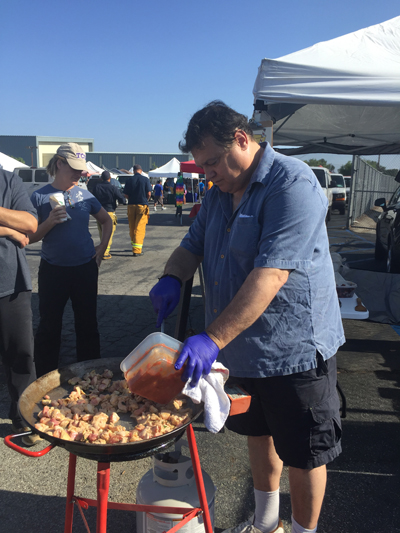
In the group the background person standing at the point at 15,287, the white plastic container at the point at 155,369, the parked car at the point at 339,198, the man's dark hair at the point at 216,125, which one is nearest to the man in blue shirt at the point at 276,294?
the man's dark hair at the point at 216,125

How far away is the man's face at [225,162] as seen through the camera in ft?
6.10

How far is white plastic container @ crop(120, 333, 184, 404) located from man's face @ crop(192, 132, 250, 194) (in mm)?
777

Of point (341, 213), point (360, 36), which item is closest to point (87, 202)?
point (360, 36)

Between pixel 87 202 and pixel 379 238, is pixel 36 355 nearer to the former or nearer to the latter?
pixel 87 202

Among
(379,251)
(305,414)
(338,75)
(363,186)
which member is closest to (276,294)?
(305,414)

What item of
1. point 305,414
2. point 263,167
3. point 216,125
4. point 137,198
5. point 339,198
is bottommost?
point 339,198

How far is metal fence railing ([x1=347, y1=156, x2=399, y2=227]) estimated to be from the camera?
50.0ft

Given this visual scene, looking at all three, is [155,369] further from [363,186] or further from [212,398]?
[363,186]

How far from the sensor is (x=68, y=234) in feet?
11.8

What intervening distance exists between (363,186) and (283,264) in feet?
55.7

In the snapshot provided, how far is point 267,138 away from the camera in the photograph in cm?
441

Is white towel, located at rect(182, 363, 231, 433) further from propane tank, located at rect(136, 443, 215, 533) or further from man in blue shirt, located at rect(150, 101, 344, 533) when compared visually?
propane tank, located at rect(136, 443, 215, 533)

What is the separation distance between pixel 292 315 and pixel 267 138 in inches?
118

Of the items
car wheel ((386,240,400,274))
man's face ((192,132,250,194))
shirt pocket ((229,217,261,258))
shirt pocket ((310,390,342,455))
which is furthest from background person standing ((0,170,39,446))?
car wheel ((386,240,400,274))
